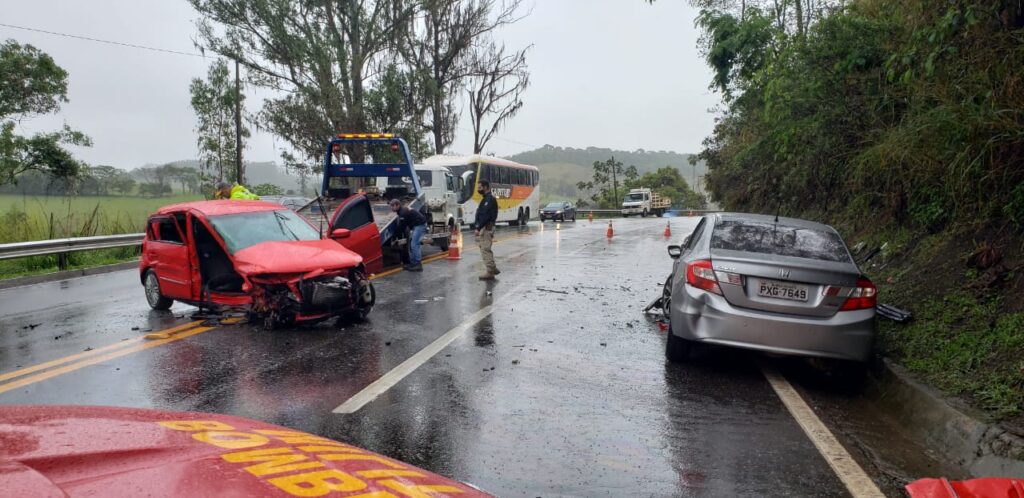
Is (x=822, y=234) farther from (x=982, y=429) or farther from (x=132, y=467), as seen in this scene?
(x=132, y=467)

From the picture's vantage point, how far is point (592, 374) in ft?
20.0

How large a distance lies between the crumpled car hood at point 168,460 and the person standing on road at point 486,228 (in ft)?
33.4

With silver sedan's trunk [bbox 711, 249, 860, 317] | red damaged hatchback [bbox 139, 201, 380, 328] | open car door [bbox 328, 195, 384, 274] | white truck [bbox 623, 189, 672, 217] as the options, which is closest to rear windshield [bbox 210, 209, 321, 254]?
red damaged hatchback [bbox 139, 201, 380, 328]

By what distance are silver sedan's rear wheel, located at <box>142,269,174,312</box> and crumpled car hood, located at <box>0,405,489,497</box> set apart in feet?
24.5

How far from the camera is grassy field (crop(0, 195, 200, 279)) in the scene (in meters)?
14.4

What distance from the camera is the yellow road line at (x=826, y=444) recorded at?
12.5 feet

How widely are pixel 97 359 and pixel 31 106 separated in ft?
54.0

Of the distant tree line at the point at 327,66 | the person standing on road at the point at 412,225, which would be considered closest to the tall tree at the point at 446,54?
the distant tree line at the point at 327,66

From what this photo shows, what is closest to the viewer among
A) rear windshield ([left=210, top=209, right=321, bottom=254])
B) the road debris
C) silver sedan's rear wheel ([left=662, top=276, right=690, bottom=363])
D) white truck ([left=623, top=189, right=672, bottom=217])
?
silver sedan's rear wheel ([left=662, top=276, right=690, bottom=363])

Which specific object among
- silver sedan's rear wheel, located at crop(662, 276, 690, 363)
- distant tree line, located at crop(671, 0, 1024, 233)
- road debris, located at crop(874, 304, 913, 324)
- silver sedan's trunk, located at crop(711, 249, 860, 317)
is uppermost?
distant tree line, located at crop(671, 0, 1024, 233)

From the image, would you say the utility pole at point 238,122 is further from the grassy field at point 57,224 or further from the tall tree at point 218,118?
the grassy field at point 57,224

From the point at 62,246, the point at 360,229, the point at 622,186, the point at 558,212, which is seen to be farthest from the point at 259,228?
the point at 622,186

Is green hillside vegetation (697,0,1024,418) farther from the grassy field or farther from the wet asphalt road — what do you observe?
the grassy field

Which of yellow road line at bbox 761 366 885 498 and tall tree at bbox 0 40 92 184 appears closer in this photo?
yellow road line at bbox 761 366 885 498
